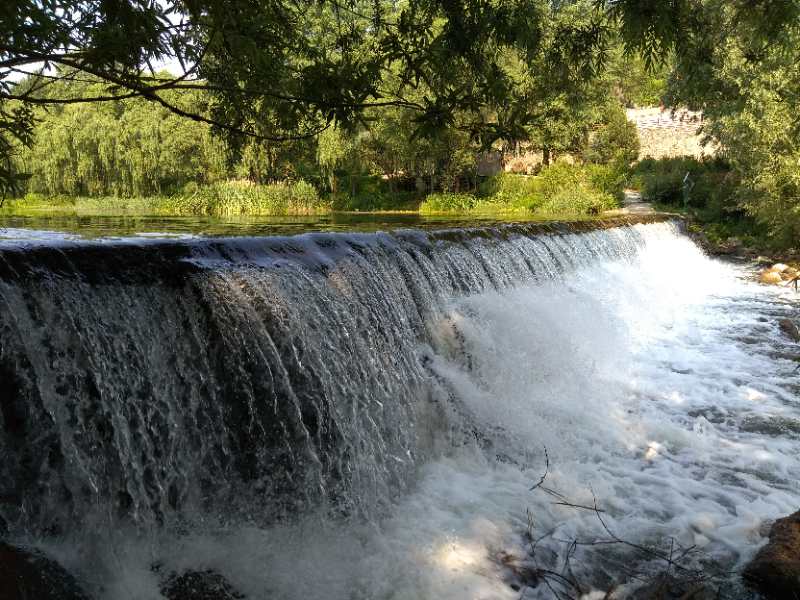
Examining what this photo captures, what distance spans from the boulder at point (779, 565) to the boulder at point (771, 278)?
39.5 ft

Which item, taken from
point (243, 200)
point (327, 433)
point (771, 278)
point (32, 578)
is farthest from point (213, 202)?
point (32, 578)

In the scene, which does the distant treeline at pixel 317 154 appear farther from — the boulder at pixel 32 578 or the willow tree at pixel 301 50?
the boulder at pixel 32 578

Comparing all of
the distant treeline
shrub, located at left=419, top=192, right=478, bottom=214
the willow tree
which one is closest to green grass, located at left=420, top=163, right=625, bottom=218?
shrub, located at left=419, top=192, right=478, bottom=214

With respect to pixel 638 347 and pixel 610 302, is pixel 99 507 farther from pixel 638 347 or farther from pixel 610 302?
pixel 610 302

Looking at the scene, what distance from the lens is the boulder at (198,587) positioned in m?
3.17

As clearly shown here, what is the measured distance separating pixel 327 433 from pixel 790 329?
26.5 ft

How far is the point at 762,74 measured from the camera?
15.5m

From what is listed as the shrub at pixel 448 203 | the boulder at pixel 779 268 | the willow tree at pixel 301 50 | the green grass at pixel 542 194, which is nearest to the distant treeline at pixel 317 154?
the shrub at pixel 448 203

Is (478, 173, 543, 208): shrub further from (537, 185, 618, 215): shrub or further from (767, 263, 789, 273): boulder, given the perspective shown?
(767, 263, 789, 273): boulder

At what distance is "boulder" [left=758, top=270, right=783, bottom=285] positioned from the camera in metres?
13.6

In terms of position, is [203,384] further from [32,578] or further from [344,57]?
[344,57]

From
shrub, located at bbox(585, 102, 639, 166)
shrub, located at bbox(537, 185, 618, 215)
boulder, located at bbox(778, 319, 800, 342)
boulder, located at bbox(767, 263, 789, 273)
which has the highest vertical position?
shrub, located at bbox(585, 102, 639, 166)

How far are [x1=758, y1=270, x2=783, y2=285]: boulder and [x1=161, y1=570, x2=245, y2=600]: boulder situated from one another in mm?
14199

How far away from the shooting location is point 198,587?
128 inches
